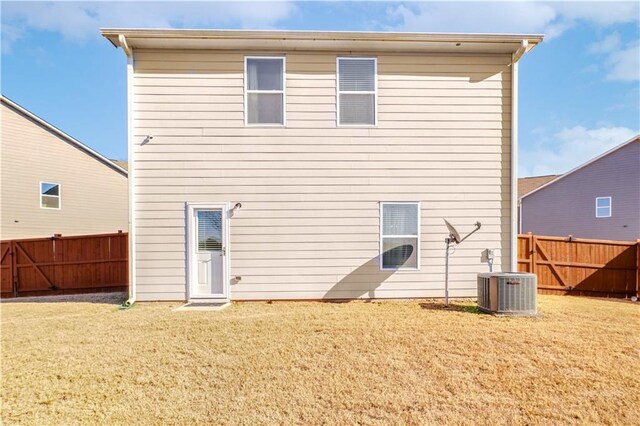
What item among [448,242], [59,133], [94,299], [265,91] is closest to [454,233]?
[448,242]

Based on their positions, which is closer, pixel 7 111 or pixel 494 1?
pixel 494 1

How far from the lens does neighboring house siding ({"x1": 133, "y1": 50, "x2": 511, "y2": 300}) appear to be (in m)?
6.45

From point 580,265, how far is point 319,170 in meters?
7.17

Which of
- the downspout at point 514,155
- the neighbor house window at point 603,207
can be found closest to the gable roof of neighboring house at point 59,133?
the downspout at point 514,155

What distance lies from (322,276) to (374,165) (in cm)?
261

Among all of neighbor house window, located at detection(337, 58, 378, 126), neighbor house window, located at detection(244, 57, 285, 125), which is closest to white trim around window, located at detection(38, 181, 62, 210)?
neighbor house window, located at detection(244, 57, 285, 125)

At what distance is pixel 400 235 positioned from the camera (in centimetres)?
665

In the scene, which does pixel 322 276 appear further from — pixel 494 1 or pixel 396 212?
pixel 494 1

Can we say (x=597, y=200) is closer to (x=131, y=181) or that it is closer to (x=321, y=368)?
(x=321, y=368)

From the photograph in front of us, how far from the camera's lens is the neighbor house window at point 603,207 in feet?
48.0

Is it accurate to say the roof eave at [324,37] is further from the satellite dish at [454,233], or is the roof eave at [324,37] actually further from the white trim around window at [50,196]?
the white trim around window at [50,196]

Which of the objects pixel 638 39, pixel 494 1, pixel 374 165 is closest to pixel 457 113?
pixel 374 165

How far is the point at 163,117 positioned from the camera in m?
6.45

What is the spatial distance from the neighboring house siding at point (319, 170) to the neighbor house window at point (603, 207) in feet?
40.8
